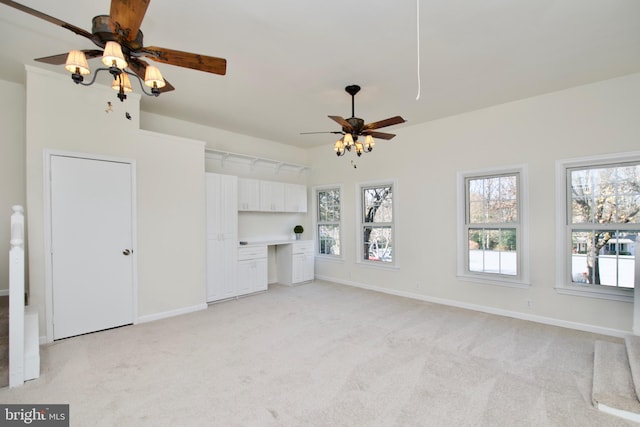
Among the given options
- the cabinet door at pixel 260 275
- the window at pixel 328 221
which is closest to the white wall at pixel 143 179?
the cabinet door at pixel 260 275

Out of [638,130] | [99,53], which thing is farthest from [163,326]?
[638,130]

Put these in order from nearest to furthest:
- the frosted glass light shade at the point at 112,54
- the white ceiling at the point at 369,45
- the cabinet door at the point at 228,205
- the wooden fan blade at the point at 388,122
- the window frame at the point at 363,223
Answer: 1. the frosted glass light shade at the point at 112,54
2. the white ceiling at the point at 369,45
3. the wooden fan blade at the point at 388,122
4. the cabinet door at the point at 228,205
5. the window frame at the point at 363,223

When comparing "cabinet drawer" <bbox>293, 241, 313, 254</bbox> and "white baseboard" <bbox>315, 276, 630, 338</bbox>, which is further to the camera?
"cabinet drawer" <bbox>293, 241, 313, 254</bbox>

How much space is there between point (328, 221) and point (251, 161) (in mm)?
2088

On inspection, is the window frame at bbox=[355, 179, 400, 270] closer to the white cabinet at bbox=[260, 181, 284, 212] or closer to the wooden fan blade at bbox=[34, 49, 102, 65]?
the white cabinet at bbox=[260, 181, 284, 212]

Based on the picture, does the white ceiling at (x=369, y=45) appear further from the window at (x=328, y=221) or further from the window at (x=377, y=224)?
the window at (x=328, y=221)

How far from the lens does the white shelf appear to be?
5.41m

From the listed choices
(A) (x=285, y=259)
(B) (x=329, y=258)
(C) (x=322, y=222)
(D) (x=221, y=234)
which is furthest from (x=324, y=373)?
(C) (x=322, y=222)

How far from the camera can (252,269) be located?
18.2ft

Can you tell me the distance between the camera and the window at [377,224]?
573cm

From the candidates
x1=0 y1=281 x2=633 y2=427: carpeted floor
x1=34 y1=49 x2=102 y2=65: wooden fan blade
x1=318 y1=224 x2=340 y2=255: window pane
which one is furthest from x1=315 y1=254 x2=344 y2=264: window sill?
x1=34 y1=49 x2=102 y2=65: wooden fan blade

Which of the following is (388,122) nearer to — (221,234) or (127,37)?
(127,37)

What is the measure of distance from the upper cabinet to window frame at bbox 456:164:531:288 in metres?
3.27

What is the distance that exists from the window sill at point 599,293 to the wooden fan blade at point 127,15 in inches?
201
